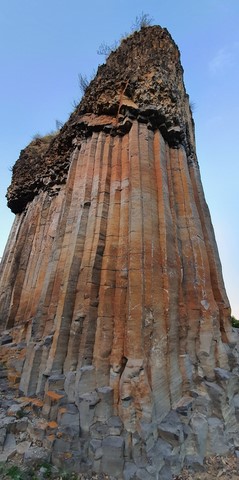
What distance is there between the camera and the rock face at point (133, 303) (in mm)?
4445

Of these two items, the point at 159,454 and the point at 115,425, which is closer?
the point at 159,454

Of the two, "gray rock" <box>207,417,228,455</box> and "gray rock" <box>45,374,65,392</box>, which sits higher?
"gray rock" <box>45,374,65,392</box>

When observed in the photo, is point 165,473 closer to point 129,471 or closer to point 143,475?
point 143,475

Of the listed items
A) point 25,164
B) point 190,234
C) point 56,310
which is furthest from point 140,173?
point 25,164

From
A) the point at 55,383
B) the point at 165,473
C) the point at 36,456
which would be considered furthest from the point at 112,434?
the point at 55,383

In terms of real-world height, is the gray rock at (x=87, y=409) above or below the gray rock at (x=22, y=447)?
above

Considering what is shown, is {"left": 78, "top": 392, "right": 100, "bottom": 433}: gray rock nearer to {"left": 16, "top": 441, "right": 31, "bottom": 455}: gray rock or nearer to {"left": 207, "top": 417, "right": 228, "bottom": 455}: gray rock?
{"left": 16, "top": 441, "right": 31, "bottom": 455}: gray rock

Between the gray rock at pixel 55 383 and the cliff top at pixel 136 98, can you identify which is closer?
the gray rock at pixel 55 383

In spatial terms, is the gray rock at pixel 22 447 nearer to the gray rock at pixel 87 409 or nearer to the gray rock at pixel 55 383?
the gray rock at pixel 87 409

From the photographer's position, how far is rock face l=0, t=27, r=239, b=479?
175 inches

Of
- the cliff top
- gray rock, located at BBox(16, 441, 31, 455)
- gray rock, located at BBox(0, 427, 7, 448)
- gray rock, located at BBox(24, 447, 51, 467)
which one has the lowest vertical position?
gray rock, located at BBox(24, 447, 51, 467)

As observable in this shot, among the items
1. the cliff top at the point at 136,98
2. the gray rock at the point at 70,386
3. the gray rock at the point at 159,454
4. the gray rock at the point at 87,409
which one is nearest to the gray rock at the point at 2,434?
the gray rock at the point at 70,386

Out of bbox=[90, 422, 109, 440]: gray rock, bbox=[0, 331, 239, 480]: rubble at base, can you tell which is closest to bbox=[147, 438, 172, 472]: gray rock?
bbox=[0, 331, 239, 480]: rubble at base

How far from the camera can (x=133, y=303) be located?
218 inches
